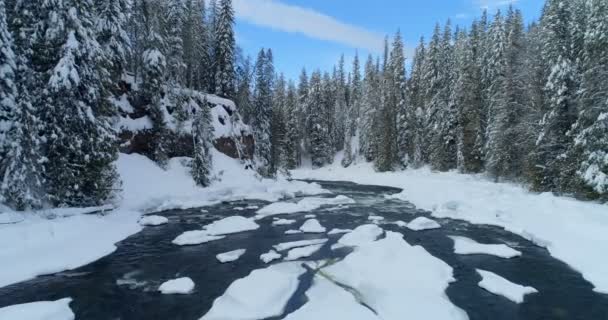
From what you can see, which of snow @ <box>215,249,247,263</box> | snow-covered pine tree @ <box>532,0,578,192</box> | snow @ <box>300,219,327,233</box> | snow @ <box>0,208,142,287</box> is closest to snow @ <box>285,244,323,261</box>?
snow @ <box>215,249,247,263</box>

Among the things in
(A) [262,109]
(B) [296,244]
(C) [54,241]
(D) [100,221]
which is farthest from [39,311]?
(A) [262,109]

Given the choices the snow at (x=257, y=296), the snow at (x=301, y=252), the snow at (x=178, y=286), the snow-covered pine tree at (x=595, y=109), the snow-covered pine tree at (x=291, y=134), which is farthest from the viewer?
the snow-covered pine tree at (x=291, y=134)

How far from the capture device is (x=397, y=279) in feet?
28.9

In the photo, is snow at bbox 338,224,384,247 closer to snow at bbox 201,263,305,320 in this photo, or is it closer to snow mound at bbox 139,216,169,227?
snow at bbox 201,263,305,320

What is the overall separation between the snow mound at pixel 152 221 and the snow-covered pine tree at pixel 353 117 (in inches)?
1750

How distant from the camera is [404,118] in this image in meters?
45.9

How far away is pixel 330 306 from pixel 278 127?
42.1 meters

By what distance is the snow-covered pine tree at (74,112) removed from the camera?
13078mm

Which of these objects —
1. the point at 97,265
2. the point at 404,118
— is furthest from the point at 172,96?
the point at 404,118

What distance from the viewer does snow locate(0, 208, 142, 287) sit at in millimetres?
9383

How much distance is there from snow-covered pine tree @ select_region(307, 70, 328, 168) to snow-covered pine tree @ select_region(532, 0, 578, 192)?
3976 cm

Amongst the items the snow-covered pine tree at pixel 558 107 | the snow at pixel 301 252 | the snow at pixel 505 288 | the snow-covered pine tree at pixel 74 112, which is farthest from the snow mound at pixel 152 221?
the snow-covered pine tree at pixel 558 107

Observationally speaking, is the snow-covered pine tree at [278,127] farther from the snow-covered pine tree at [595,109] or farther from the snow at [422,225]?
the snow-covered pine tree at [595,109]

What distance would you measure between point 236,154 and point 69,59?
60.8 ft
